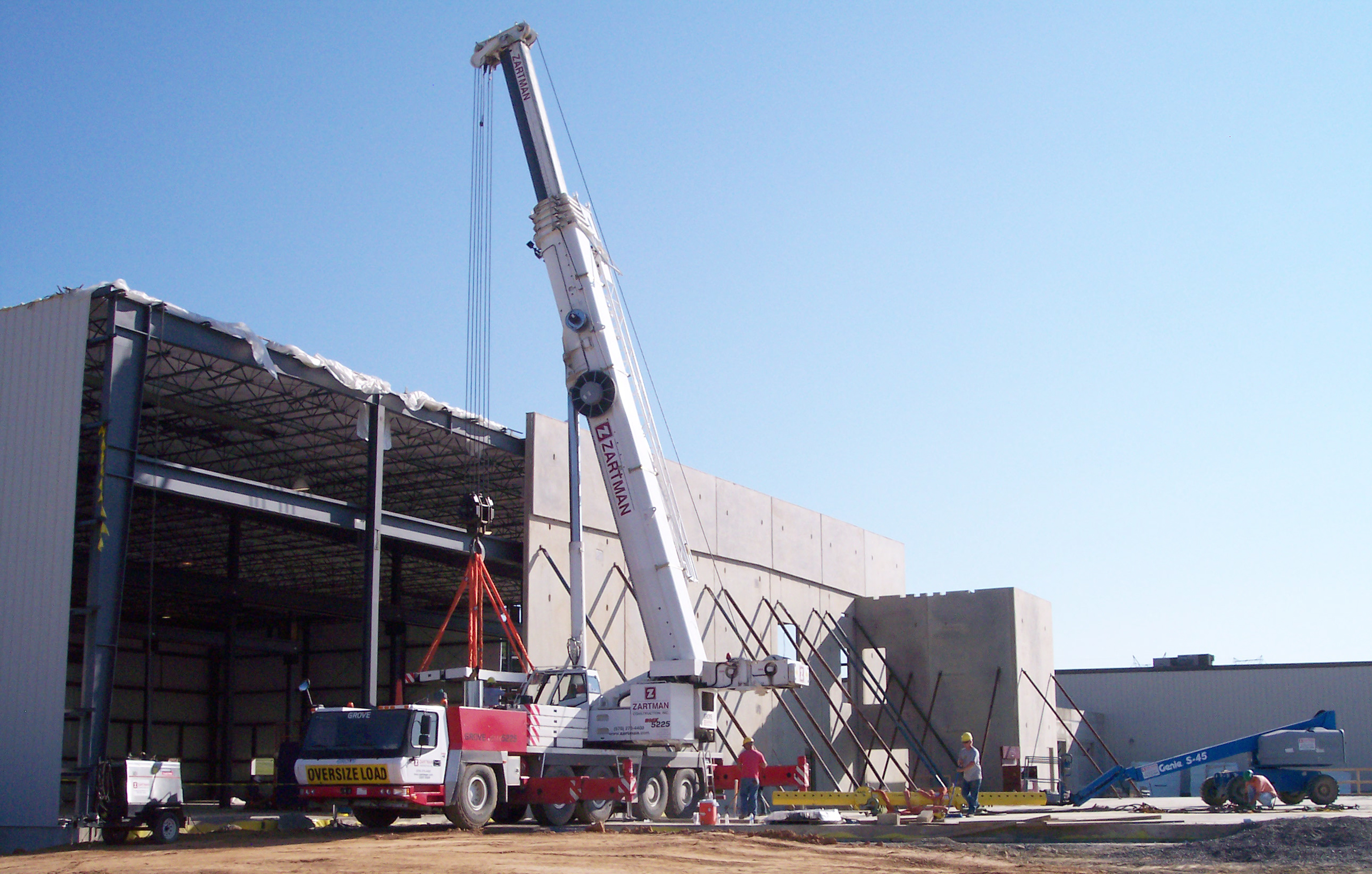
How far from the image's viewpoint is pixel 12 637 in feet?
68.6

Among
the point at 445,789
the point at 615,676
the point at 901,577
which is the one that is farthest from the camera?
the point at 901,577

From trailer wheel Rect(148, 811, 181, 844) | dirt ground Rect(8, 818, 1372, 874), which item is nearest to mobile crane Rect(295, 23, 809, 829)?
dirt ground Rect(8, 818, 1372, 874)

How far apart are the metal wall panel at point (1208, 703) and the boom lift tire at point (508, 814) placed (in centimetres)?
3056

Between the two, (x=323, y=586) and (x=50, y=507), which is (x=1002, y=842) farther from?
(x=323, y=586)

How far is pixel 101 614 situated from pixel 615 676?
41.0ft

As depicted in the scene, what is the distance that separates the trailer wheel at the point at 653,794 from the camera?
22312 mm

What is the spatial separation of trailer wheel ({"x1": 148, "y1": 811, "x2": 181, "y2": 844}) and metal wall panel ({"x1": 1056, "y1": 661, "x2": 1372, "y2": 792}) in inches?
1392

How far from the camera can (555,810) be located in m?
20.9

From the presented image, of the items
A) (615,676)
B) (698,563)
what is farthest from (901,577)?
(615,676)

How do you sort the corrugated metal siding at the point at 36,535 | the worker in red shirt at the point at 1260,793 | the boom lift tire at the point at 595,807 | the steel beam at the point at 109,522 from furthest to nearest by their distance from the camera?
the boom lift tire at the point at 595,807 < the worker in red shirt at the point at 1260,793 < the corrugated metal siding at the point at 36,535 < the steel beam at the point at 109,522

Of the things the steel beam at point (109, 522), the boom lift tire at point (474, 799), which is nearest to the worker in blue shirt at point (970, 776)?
the boom lift tire at point (474, 799)

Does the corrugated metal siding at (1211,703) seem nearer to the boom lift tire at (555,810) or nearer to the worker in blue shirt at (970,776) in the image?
the worker in blue shirt at (970,776)

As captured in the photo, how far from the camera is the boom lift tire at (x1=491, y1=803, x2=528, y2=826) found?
69.4ft

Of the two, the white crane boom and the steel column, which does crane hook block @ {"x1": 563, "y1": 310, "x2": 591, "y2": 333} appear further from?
the steel column
